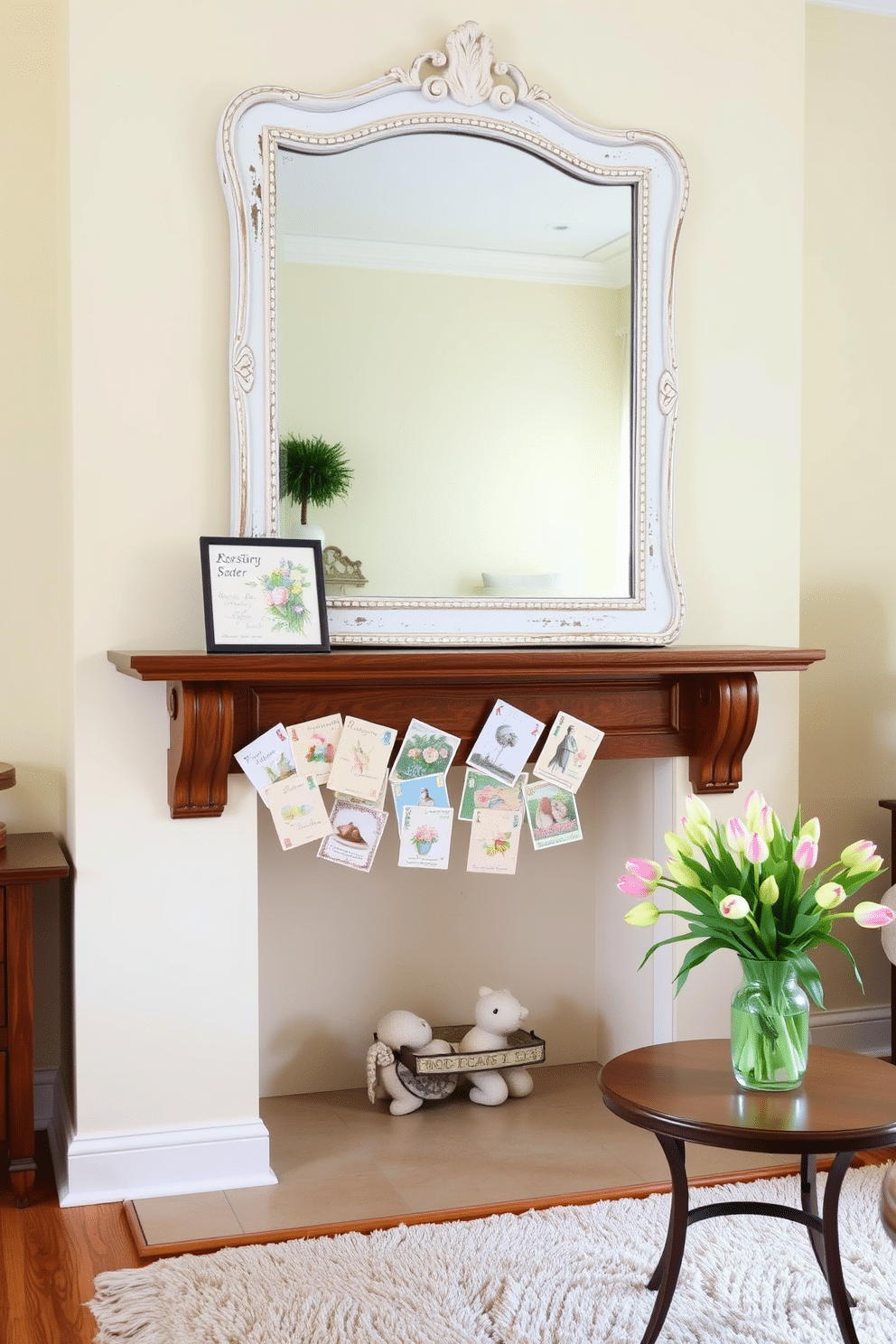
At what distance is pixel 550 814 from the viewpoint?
2787 millimetres

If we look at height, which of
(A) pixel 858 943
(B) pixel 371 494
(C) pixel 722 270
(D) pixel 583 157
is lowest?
(A) pixel 858 943

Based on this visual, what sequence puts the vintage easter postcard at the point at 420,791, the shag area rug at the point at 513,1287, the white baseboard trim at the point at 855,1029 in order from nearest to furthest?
the shag area rug at the point at 513,1287
the vintage easter postcard at the point at 420,791
the white baseboard trim at the point at 855,1029

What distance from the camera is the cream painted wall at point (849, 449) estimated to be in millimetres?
3430

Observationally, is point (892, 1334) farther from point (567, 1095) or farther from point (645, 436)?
point (645, 436)

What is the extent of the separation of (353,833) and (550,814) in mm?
447

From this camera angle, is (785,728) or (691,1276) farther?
(785,728)

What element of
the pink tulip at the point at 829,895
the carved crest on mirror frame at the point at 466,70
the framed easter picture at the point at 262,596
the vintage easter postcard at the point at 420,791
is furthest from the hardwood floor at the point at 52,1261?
the carved crest on mirror frame at the point at 466,70

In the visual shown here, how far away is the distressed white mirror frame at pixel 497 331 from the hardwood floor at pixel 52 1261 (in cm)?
123

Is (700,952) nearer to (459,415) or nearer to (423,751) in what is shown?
(423,751)

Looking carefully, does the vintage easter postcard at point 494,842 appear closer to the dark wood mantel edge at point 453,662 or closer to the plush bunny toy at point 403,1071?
the dark wood mantel edge at point 453,662

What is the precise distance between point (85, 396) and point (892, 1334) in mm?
2196

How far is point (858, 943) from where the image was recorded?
3.49m

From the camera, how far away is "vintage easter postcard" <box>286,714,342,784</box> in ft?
8.45

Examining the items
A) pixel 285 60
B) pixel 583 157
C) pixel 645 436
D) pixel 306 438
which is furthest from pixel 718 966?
pixel 285 60
